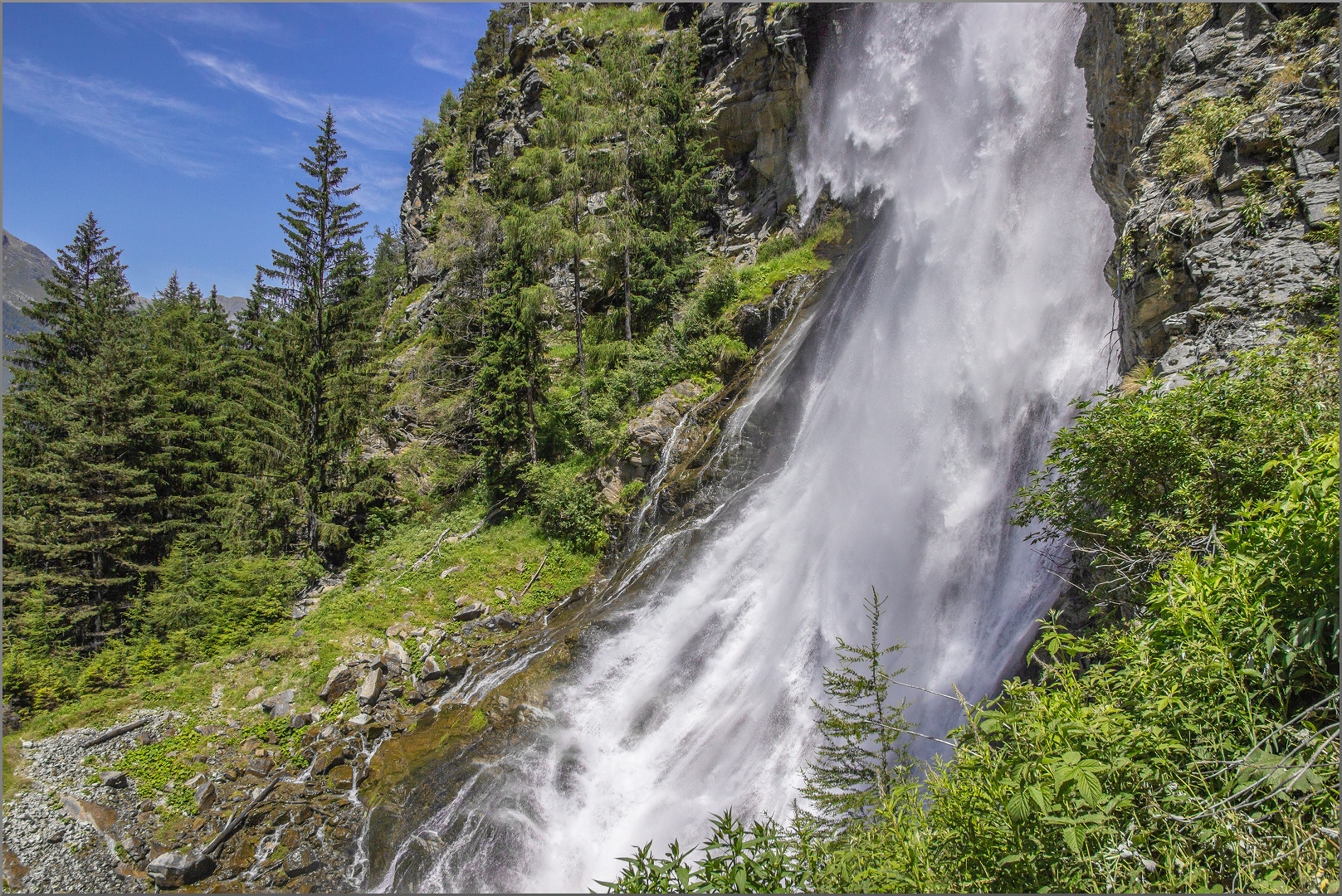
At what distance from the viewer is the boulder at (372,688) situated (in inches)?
463

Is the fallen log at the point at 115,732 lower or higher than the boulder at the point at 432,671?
lower

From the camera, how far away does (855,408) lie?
1451cm

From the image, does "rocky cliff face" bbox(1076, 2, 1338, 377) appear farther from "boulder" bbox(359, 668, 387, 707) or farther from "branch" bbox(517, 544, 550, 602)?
"boulder" bbox(359, 668, 387, 707)

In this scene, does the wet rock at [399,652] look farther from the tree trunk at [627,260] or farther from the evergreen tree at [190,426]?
the tree trunk at [627,260]

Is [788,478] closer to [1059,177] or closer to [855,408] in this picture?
[855,408]

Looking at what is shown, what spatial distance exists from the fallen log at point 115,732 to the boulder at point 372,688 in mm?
4148

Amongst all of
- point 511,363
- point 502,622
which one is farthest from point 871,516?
point 511,363

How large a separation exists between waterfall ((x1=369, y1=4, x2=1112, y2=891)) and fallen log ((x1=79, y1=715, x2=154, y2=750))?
23.6 ft

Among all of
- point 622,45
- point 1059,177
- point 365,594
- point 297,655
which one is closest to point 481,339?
point 365,594

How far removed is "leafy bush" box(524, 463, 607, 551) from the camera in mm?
15891

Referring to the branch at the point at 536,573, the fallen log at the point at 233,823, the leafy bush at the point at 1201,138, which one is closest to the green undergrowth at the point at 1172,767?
the leafy bush at the point at 1201,138

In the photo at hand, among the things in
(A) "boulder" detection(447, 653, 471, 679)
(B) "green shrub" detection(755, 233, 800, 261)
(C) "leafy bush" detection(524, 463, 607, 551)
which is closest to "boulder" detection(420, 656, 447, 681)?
(A) "boulder" detection(447, 653, 471, 679)

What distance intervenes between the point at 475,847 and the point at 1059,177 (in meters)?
19.5

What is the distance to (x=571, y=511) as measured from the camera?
52.7 ft
